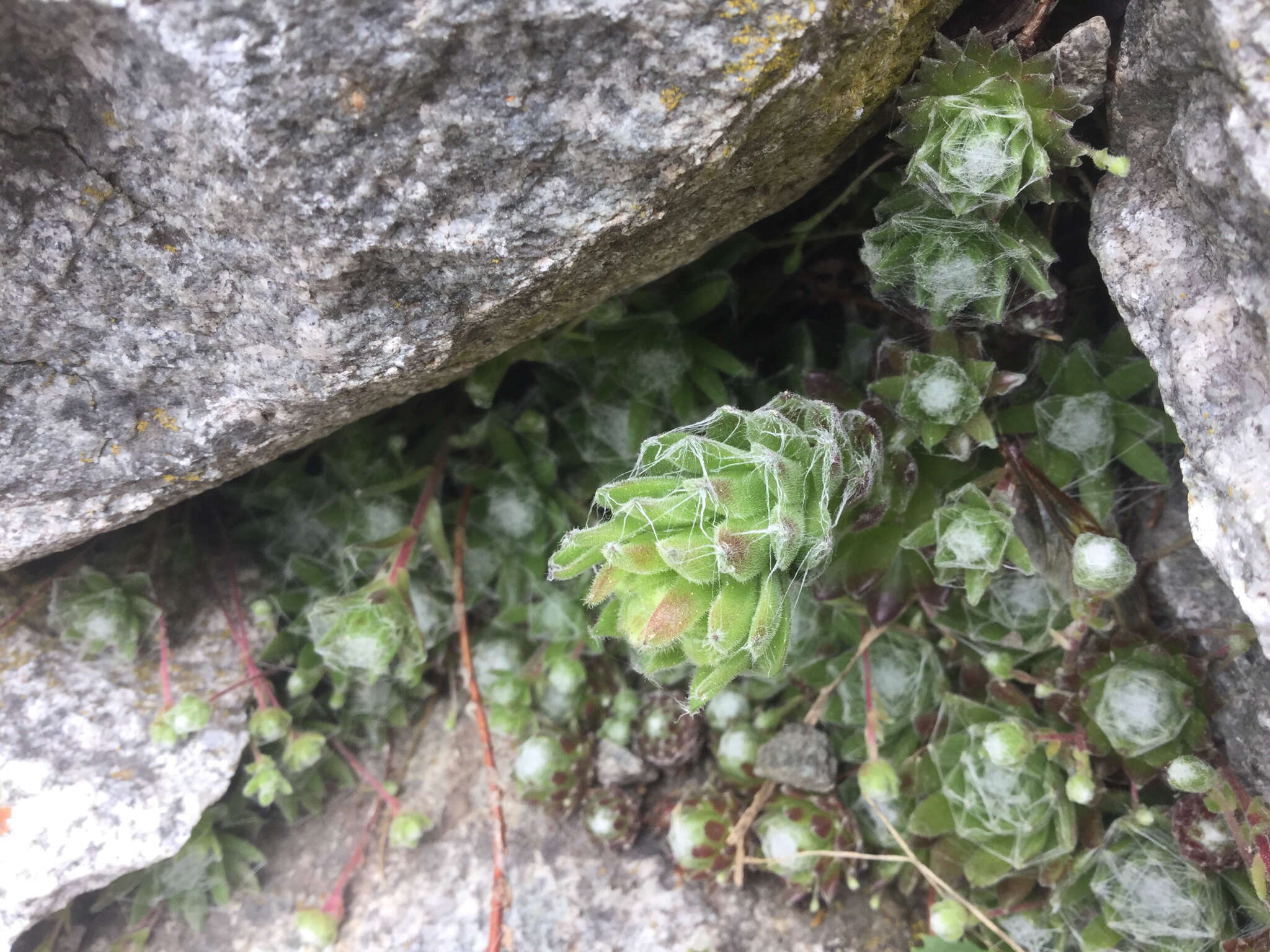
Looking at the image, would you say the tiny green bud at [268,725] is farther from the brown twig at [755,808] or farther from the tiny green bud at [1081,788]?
the tiny green bud at [1081,788]

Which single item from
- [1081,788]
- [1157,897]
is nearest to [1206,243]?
[1081,788]

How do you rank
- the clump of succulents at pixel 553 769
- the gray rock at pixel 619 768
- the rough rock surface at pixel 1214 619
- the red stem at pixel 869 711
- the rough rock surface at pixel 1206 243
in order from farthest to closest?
1. the gray rock at pixel 619 768
2. the clump of succulents at pixel 553 769
3. the red stem at pixel 869 711
4. the rough rock surface at pixel 1214 619
5. the rough rock surface at pixel 1206 243

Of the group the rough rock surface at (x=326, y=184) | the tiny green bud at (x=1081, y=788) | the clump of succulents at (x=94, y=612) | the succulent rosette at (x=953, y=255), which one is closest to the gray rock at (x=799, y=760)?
the tiny green bud at (x=1081, y=788)

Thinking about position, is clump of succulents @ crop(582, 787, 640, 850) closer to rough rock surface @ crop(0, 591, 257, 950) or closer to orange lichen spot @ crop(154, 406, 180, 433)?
rough rock surface @ crop(0, 591, 257, 950)

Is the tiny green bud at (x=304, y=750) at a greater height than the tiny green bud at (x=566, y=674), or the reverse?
the tiny green bud at (x=304, y=750)

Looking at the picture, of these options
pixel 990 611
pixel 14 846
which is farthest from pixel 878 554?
pixel 14 846

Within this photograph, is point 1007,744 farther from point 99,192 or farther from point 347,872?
point 99,192

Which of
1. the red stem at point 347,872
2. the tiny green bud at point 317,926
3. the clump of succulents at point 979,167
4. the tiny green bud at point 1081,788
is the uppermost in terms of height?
the clump of succulents at point 979,167
